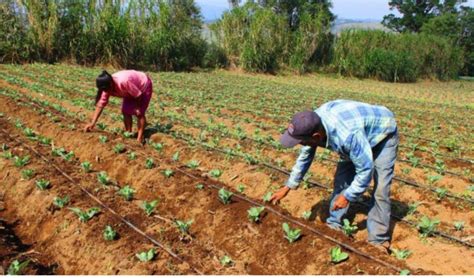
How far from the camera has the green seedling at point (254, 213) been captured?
185 inches

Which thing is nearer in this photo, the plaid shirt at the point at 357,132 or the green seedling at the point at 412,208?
the plaid shirt at the point at 357,132

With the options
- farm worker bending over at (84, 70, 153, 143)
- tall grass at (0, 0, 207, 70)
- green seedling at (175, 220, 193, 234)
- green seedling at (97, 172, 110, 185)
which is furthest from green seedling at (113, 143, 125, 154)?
tall grass at (0, 0, 207, 70)

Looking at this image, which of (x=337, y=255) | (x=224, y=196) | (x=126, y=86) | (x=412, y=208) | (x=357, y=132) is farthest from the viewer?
(x=126, y=86)

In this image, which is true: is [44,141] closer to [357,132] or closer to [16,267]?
[16,267]

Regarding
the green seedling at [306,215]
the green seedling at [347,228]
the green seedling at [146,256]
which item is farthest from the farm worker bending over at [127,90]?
the green seedling at [347,228]

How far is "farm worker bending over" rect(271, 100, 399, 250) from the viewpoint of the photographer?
11.9ft

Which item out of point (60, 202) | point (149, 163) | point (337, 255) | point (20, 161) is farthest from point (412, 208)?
point (20, 161)

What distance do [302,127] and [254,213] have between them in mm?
1518

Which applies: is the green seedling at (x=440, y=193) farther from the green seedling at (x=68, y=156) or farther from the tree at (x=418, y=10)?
the tree at (x=418, y=10)

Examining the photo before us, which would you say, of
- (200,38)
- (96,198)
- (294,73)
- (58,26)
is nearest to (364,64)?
(294,73)

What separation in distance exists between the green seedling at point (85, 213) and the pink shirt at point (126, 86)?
2.42 meters

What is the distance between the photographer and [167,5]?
25.6 m

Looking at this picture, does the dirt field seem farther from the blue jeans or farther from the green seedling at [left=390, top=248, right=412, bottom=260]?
the blue jeans

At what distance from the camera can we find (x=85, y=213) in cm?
478
